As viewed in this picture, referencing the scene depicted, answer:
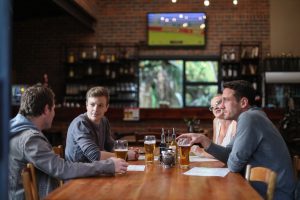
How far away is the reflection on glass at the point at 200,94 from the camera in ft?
32.3

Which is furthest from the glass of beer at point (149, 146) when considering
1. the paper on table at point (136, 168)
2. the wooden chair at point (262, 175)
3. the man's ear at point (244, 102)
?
the wooden chair at point (262, 175)

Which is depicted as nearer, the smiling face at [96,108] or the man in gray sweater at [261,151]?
the man in gray sweater at [261,151]

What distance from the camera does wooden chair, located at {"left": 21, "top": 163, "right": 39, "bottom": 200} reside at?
1994 mm

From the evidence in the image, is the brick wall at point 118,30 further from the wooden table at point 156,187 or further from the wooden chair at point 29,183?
the wooden chair at point 29,183

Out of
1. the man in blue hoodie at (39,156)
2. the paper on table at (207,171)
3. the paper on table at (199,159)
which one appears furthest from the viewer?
the paper on table at (199,159)

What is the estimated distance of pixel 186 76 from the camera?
32.6ft

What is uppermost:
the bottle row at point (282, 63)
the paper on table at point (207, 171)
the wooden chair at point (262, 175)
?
the bottle row at point (282, 63)

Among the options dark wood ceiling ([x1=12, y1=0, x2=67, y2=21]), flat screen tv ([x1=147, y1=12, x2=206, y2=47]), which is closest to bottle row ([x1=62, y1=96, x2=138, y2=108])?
flat screen tv ([x1=147, y1=12, x2=206, y2=47])

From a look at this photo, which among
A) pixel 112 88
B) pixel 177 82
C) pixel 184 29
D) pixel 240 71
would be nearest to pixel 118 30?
pixel 112 88

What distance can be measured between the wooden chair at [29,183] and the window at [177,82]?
7.73 m

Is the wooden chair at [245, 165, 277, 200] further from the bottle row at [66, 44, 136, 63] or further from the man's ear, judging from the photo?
the bottle row at [66, 44, 136, 63]

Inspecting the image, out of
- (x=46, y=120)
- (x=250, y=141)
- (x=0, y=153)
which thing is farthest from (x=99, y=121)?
(x=0, y=153)

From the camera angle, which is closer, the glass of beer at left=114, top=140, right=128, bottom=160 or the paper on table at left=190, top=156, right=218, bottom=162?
the glass of beer at left=114, top=140, right=128, bottom=160

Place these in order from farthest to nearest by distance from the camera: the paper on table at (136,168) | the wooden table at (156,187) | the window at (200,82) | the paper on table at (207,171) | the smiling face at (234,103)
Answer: the window at (200,82)
the smiling face at (234,103)
the paper on table at (136,168)
the paper on table at (207,171)
the wooden table at (156,187)
